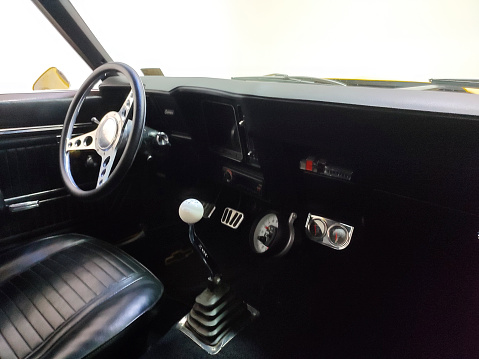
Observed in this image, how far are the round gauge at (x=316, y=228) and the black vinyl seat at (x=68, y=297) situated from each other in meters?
0.59

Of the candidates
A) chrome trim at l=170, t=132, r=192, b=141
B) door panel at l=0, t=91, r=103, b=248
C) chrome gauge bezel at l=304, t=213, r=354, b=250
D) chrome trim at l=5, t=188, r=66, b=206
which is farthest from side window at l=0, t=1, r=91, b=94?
chrome gauge bezel at l=304, t=213, r=354, b=250

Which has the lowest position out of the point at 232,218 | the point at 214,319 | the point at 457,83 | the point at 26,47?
the point at 214,319

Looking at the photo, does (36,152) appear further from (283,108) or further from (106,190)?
(283,108)

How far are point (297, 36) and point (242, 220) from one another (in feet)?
3.23

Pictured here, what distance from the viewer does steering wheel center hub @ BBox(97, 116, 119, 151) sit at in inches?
43.6

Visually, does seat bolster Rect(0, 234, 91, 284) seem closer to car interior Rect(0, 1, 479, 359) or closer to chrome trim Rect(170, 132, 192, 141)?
car interior Rect(0, 1, 479, 359)

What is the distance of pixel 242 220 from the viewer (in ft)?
5.40

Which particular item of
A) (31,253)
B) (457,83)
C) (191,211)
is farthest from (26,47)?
(457,83)

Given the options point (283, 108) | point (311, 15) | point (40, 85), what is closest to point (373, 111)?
point (283, 108)

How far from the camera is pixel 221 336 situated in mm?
1366

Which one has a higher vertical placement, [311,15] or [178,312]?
[311,15]

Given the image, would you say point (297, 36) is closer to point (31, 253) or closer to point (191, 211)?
point (191, 211)

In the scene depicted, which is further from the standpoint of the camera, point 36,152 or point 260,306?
point 260,306

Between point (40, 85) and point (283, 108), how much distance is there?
130cm
